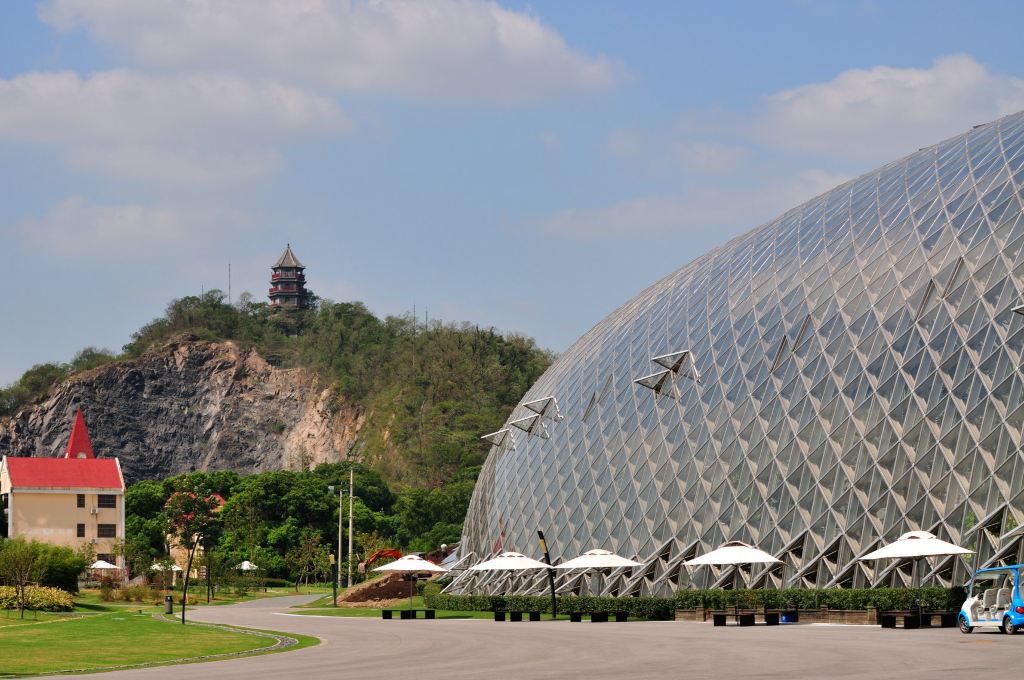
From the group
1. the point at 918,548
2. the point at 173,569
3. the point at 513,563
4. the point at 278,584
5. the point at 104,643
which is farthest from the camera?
the point at 278,584

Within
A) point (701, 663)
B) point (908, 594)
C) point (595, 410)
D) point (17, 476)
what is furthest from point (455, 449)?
point (701, 663)

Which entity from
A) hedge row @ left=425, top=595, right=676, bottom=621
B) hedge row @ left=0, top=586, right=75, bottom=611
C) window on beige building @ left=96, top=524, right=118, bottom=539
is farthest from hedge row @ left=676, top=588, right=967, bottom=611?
window on beige building @ left=96, top=524, right=118, bottom=539

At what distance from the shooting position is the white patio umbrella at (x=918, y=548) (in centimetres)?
4006

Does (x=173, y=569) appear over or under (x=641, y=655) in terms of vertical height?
over

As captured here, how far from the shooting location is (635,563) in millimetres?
54750

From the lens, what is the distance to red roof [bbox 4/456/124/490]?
411ft

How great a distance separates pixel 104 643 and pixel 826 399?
89.3 ft

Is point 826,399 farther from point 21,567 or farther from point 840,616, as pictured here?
point 21,567

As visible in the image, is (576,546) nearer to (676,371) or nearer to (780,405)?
(676,371)

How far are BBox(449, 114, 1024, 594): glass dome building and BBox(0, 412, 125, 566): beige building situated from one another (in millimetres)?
72970

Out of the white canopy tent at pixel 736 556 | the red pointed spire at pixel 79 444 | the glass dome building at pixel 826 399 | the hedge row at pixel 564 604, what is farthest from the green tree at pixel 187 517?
the white canopy tent at pixel 736 556

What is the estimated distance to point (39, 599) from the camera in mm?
63000

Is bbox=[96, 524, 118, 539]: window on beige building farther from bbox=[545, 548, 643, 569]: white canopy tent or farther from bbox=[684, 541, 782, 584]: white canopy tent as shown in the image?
bbox=[684, 541, 782, 584]: white canopy tent

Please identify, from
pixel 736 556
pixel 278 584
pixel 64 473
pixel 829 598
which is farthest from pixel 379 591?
pixel 64 473
